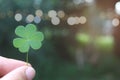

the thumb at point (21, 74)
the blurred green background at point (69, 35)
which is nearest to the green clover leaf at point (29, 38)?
the thumb at point (21, 74)

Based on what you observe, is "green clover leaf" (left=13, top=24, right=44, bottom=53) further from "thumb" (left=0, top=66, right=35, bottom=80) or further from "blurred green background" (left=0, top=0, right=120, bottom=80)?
"blurred green background" (left=0, top=0, right=120, bottom=80)

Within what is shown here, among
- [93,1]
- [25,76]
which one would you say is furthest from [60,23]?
[25,76]

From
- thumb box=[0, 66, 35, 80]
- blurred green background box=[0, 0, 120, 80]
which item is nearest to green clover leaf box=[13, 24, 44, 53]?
thumb box=[0, 66, 35, 80]

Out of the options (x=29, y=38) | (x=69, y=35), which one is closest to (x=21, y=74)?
(x=29, y=38)

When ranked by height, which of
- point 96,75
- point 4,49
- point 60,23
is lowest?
point 96,75

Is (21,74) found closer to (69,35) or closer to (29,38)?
(29,38)

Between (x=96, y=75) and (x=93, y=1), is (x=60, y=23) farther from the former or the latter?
(x=96, y=75)
